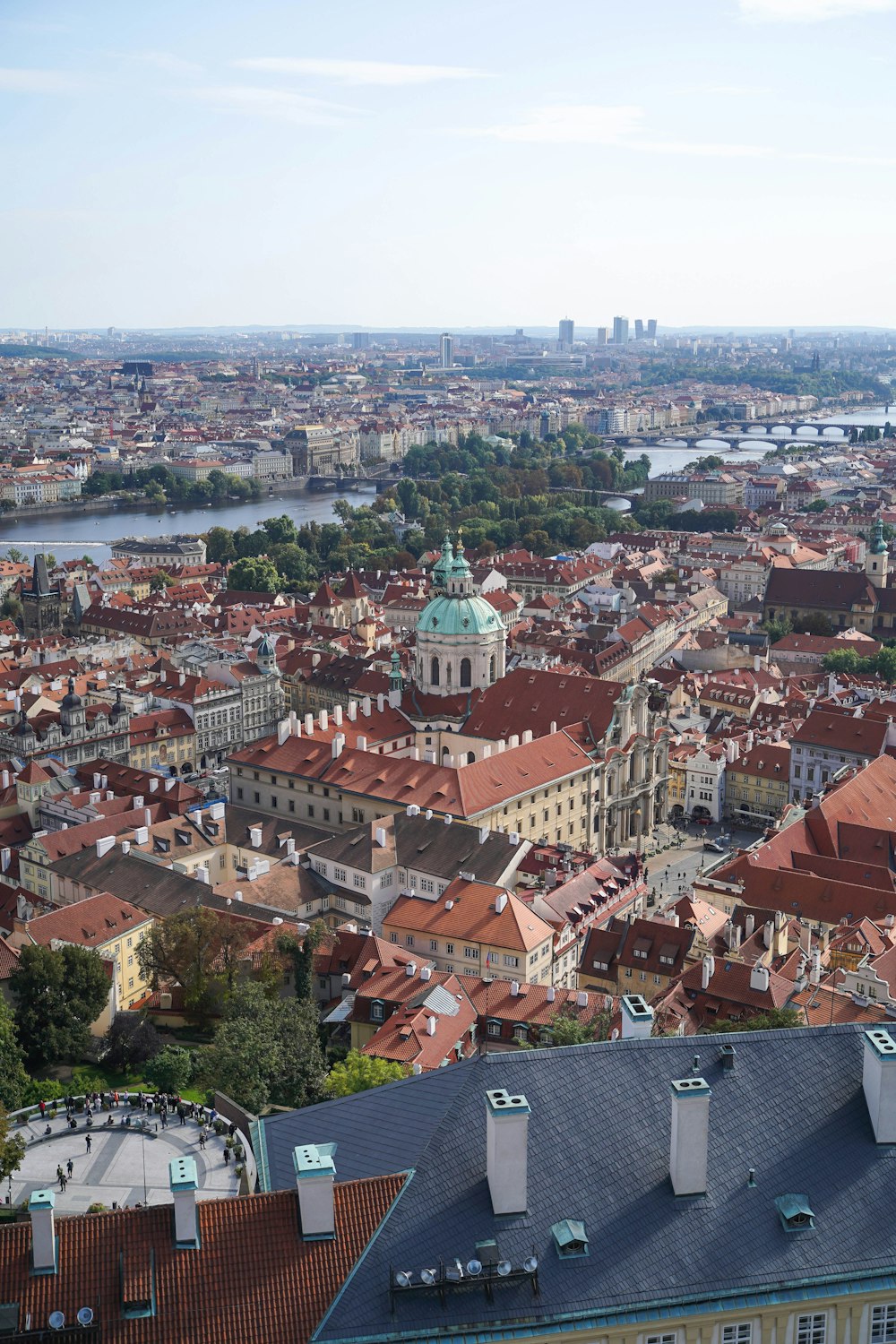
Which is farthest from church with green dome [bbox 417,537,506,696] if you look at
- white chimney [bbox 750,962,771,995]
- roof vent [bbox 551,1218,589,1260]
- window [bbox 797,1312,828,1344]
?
window [bbox 797,1312,828,1344]

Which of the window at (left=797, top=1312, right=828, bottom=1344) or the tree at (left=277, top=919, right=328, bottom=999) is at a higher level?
the window at (left=797, top=1312, right=828, bottom=1344)

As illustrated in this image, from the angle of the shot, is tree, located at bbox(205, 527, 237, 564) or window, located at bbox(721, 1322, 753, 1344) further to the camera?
tree, located at bbox(205, 527, 237, 564)

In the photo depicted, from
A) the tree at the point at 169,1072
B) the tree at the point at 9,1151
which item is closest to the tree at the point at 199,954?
the tree at the point at 169,1072

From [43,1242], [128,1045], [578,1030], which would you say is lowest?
[128,1045]

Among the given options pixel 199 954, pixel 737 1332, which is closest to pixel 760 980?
pixel 199 954

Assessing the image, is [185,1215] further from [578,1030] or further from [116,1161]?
[578,1030]

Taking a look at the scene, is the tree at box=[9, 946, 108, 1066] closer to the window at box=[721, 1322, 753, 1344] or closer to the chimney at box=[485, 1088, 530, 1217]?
the chimney at box=[485, 1088, 530, 1217]

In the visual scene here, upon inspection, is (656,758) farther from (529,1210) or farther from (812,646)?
(529,1210)
